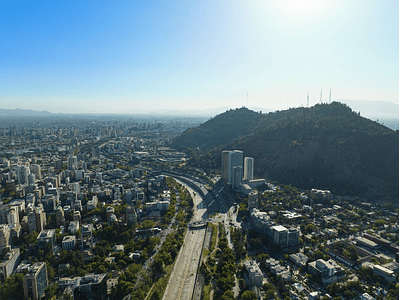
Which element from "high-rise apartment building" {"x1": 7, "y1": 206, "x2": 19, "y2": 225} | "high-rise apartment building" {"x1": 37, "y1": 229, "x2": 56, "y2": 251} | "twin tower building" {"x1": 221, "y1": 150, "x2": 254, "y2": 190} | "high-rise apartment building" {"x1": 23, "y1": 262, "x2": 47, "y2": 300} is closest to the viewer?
"high-rise apartment building" {"x1": 23, "y1": 262, "x2": 47, "y2": 300}

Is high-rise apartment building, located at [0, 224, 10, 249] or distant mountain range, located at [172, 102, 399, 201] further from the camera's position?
distant mountain range, located at [172, 102, 399, 201]

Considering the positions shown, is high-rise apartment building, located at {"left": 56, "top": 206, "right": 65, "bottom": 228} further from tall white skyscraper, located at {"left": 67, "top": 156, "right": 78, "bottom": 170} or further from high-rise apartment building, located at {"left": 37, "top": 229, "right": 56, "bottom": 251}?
tall white skyscraper, located at {"left": 67, "top": 156, "right": 78, "bottom": 170}

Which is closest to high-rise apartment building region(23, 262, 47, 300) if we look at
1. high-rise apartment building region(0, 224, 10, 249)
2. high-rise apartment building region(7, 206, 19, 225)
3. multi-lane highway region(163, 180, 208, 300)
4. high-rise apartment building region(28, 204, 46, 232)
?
high-rise apartment building region(0, 224, 10, 249)

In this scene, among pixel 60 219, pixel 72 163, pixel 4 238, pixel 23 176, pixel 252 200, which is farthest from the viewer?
pixel 72 163

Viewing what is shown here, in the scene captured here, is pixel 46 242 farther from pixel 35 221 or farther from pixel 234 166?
pixel 234 166

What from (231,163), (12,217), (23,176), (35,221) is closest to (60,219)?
(35,221)

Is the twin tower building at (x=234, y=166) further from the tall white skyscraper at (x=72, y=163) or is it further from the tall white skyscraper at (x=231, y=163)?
the tall white skyscraper at (x=72, y=163)
